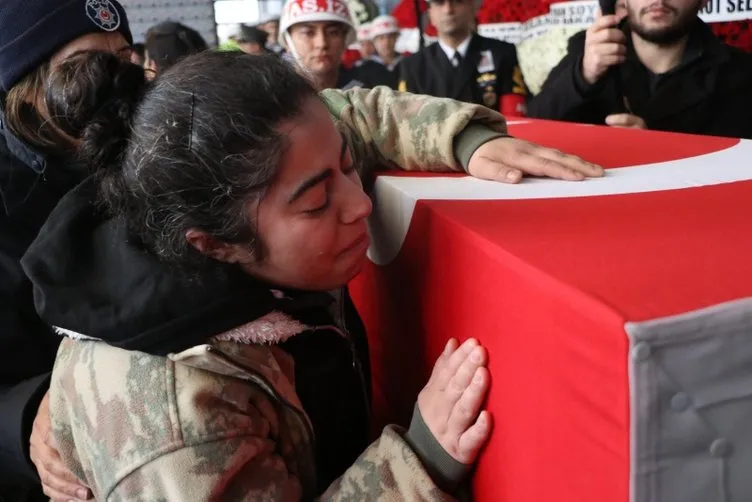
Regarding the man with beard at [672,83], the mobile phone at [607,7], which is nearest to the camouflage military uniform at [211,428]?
the mobile phone at [607,7]

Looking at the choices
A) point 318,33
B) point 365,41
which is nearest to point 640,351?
point 318,33

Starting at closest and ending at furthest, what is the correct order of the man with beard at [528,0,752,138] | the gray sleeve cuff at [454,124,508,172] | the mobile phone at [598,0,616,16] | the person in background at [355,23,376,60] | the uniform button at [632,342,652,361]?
the uniform button at [632,342,652,361], the gray sleeve cuff at [454,124,508,172], the mobile phone at [598,0,616,16], the man with beard at [528,0,752,138], the person in background at [355,23,376,60]

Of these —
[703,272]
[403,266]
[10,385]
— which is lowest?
[10,385]

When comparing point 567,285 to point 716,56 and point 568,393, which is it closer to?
point 568,393

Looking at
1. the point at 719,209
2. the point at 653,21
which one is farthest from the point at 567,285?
the point at 653,21

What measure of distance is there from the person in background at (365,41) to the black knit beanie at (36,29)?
14.3 feet

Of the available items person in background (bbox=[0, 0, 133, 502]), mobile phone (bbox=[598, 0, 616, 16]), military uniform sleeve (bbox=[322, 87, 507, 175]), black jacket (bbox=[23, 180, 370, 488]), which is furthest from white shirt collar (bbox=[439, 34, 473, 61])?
black jacket (bbox=[23, 180, 370, 488])

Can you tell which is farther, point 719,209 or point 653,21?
point 653,21

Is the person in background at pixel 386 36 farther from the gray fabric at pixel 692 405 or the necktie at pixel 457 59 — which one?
the gray fabric at pixel 692 405

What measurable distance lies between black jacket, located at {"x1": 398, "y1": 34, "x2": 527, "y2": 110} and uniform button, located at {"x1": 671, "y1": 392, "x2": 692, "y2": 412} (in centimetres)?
231

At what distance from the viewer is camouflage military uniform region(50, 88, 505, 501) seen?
543mm

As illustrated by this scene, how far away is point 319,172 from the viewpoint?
0.58 meters

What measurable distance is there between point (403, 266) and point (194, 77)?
286 mm

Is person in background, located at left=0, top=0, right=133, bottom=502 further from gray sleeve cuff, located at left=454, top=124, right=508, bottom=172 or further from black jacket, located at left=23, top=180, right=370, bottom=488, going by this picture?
gray sleeve cuff, located at left=454, top=124, right=508, bottom=172
